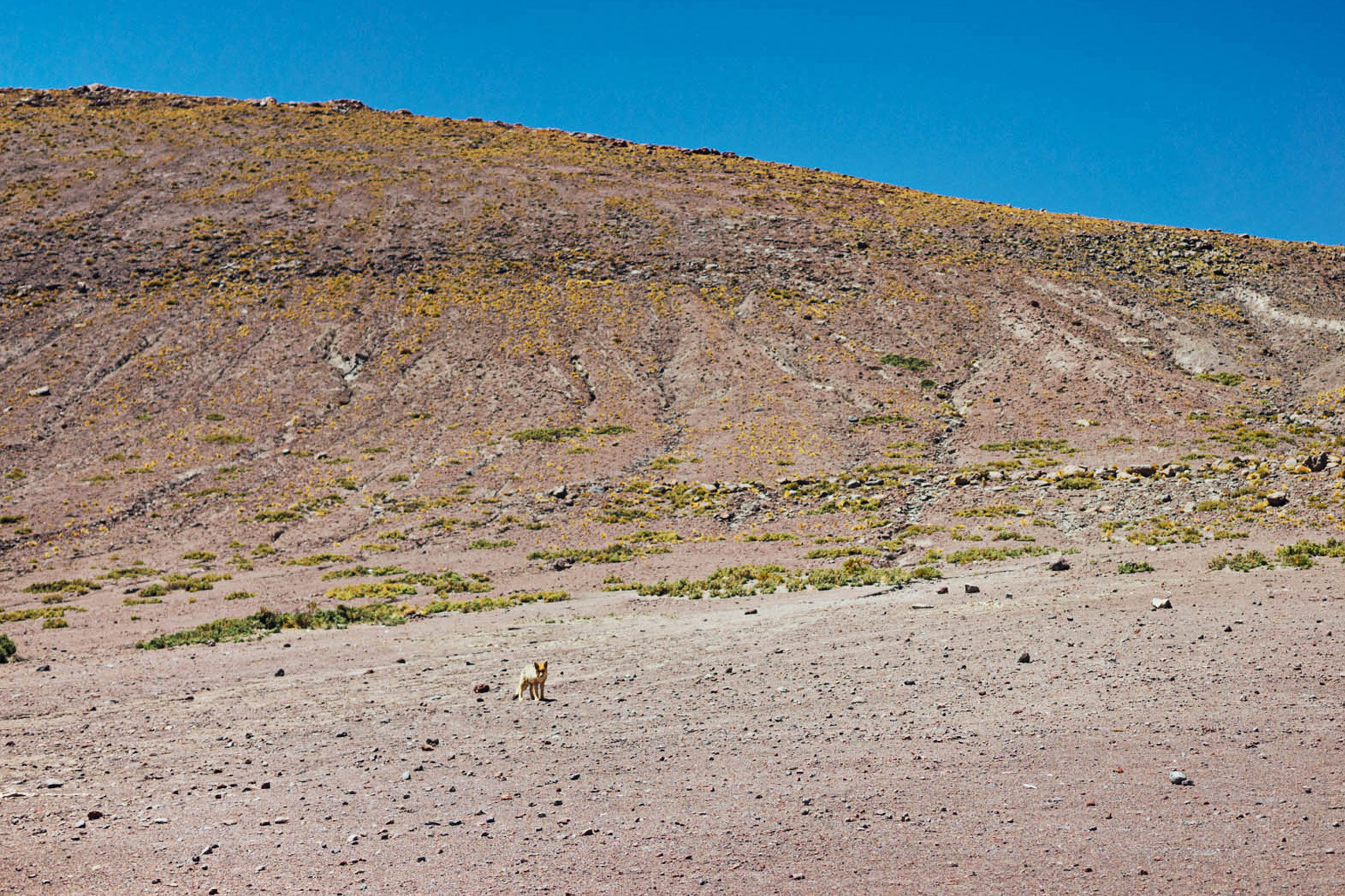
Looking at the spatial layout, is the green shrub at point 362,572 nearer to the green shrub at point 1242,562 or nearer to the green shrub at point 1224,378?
the green shrub at point 1242,562

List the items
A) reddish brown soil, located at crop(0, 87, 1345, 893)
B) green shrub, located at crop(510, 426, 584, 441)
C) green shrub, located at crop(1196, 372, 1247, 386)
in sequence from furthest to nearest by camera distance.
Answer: green shrub, located at crop(1196, 372, 1247, 386) < green shrub, located at crop(510, 426, 584, 441) < reddish brown soil, located at crop(0, 87, 1345, 893)

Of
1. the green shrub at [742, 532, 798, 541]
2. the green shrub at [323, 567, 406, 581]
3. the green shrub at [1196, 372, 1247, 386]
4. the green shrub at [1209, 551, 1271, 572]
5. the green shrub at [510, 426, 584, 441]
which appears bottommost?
the green shrub at [323, 567, 406, 581]

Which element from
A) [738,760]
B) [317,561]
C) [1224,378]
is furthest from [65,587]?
[1224,378]

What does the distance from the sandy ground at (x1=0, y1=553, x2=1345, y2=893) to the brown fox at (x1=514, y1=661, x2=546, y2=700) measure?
0.65 ft

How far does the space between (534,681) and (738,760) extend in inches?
129

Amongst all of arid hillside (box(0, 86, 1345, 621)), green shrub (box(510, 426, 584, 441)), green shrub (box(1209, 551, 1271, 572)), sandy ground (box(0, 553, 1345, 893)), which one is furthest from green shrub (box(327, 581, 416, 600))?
green shrub (box(1209, 551, 1271, 572))

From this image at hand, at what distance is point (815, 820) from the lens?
314 inches

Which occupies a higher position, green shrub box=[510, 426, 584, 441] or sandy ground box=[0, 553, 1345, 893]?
green shrub box=[510, 426, 584, 441]

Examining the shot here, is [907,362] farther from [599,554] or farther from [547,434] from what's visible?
[599,554]

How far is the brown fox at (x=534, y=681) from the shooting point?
38.6 ft

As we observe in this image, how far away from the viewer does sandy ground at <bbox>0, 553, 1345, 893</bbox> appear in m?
7.23

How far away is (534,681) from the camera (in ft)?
38.7

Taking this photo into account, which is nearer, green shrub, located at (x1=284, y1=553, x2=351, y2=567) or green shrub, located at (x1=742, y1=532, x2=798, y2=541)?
green shrub, located at (x1=742, y1=532, x2=798, y2=541)

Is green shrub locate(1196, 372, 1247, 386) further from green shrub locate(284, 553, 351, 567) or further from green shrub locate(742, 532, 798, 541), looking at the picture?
green shrub locate(284, 553, 351, 567)
